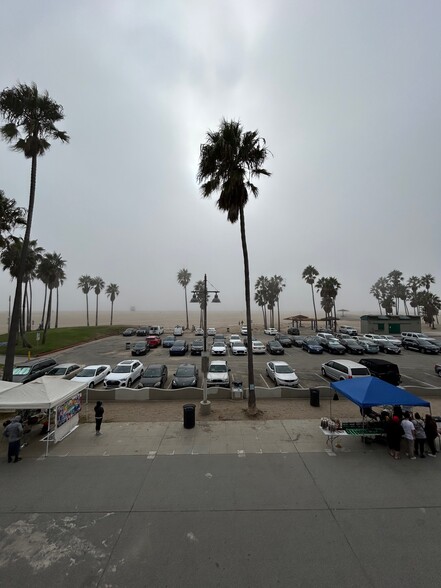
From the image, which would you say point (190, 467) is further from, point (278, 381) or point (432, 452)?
point (278, 381)

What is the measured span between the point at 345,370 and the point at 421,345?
2221cm

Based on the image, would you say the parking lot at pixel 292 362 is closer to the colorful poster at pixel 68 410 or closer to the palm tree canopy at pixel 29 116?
the colorful poster at pixel 68 410

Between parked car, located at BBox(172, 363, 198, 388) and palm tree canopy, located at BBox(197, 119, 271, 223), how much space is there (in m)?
Answer: 10.4

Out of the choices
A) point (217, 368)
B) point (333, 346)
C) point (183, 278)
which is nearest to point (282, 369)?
point (217, 368)

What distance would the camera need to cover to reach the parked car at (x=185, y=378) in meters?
17.8

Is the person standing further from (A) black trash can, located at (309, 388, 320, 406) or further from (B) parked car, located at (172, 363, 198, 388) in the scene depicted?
(B) parked car, located at (172, 363, 198, 388)

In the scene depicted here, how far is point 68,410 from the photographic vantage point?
11.5 meters

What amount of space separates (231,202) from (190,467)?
468 inches

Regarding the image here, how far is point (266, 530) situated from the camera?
599 cm

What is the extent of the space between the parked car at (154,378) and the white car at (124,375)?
35.2 inches

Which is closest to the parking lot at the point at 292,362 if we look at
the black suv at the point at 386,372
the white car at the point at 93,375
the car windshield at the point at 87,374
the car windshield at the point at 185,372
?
the black suv at the point at 386,372

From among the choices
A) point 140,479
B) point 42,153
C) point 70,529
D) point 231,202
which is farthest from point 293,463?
point 42,153

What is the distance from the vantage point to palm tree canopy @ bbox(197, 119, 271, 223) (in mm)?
14258

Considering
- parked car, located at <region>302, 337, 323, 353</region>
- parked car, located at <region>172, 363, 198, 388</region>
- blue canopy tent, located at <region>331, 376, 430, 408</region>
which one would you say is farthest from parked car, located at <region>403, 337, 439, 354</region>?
parked car, located at <region>172, 363, 198, 388</region>
